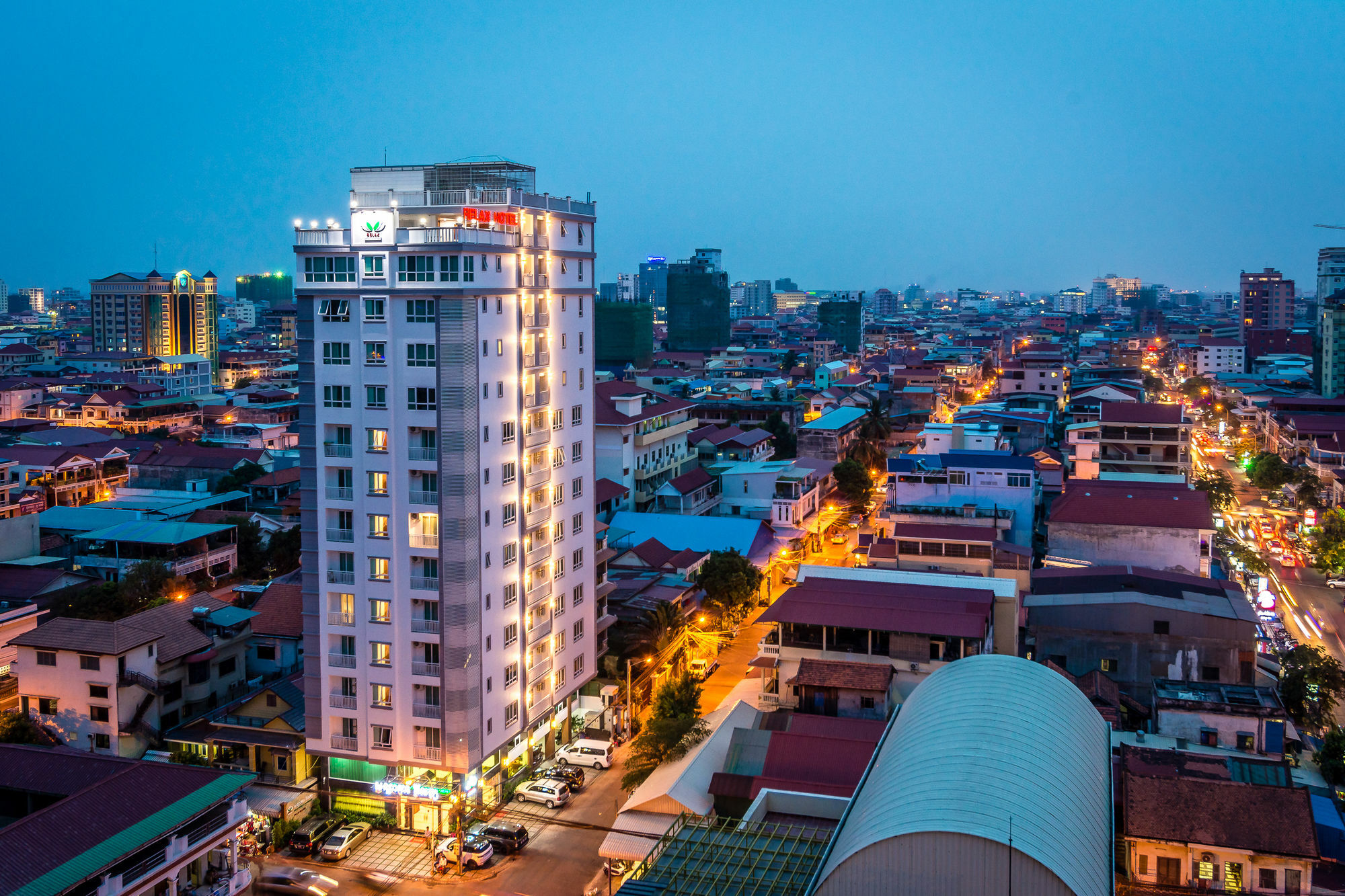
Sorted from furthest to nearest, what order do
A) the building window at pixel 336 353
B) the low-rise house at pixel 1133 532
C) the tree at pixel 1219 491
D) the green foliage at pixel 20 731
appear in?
the tree at pixel 1219 491
the low-rise house at pixel 1133 532
the green foliage at pixel 20 731
the building window at pixel 336 353

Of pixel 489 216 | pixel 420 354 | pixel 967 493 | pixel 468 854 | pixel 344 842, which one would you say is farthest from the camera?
pixel 967 493

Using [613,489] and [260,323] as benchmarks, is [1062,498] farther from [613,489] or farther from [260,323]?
[260,323]

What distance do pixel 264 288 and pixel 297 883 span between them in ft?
592

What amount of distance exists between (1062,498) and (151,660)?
80.7 ft

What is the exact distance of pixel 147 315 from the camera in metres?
89.7

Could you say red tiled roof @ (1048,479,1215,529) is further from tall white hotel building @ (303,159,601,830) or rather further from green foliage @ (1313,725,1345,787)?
tall white hotel building @ (303,159,601,830)

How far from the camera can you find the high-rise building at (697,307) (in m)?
113

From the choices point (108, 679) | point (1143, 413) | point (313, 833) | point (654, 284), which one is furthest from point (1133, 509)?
point (654, 284)

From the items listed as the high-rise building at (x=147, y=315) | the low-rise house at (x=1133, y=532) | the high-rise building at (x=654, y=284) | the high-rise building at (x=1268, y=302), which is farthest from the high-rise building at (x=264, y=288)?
the low-rise house at (x=1133, y=532)

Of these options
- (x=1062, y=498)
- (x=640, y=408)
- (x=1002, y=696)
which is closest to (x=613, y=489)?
(x=640, y=408)

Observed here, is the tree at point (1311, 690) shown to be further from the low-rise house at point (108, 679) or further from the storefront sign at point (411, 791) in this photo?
the low-rise house at point (108, 679)

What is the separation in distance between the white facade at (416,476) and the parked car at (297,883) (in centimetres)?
220

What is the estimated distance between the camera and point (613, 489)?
36.2 meters

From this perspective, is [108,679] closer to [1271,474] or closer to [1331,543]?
[1331,543]
